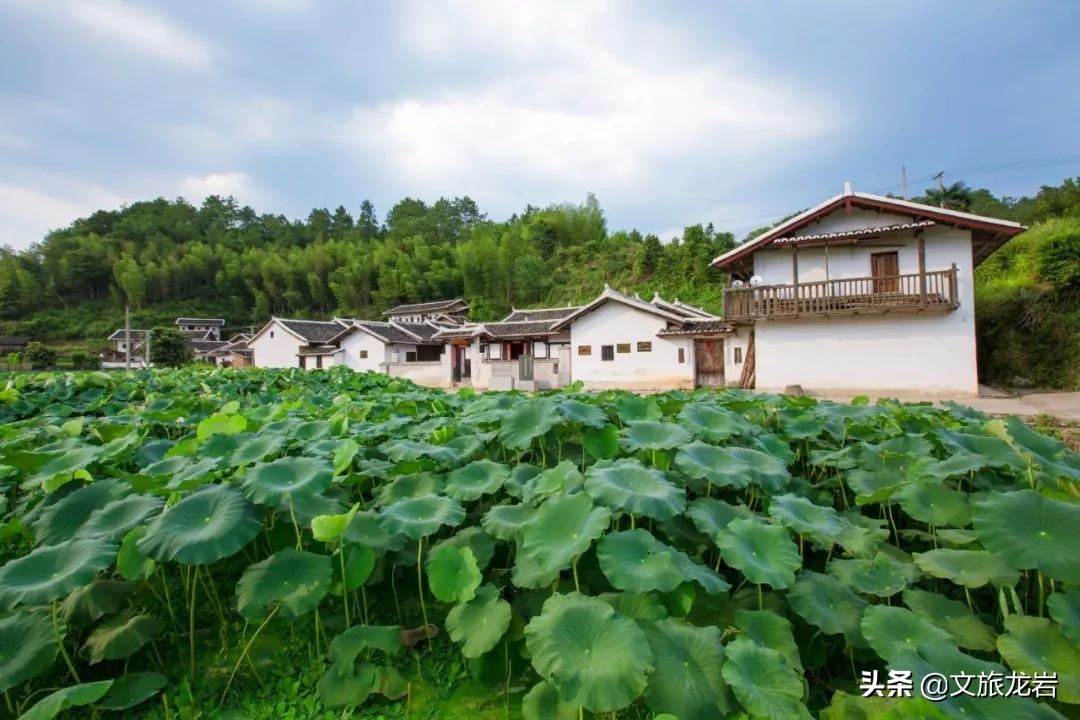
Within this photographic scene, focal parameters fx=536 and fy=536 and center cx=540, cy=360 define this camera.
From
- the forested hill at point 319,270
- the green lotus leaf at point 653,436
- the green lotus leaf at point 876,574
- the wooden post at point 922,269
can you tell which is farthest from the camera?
the forested hill at point 319,270

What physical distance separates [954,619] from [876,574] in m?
0.23

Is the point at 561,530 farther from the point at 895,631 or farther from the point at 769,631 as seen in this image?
the point at 895,631

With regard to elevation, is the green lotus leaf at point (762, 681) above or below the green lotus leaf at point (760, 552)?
below

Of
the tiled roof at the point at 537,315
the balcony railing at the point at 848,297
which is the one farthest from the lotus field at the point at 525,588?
the tiled roof at the point at 537,315

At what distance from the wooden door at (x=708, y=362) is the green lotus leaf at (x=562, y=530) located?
18960 millimetres

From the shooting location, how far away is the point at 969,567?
5.79ft

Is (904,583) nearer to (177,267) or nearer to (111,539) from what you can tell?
(111,539)

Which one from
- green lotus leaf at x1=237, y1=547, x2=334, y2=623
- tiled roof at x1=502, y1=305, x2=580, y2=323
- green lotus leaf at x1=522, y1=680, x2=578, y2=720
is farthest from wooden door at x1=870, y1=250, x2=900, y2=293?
green lotus leaf at x1=237, y1=547, x2=334, y2=623

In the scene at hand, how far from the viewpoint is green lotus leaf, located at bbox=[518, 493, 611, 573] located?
1.59 meters

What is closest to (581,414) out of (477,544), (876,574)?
(477,544)

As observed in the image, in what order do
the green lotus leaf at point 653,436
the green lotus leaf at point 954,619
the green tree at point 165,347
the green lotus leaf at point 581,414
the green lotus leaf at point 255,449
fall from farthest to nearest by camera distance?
the green tree at point 165,347 < the green lotus leaf at point 581,414 < the green lotus leaf at point 653,436 < the green lotus leaf at point 255,449 < the green lotus leaf at point 954,619

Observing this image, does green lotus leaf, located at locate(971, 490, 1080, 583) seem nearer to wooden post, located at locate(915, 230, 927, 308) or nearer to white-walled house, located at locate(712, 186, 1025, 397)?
white-walled house, located at locate(712, 186, 1025, 397)

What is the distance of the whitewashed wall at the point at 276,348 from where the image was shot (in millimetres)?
33562

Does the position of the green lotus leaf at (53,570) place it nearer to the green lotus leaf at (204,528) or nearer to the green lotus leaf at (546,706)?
the green lotus leaf at (204,528)
